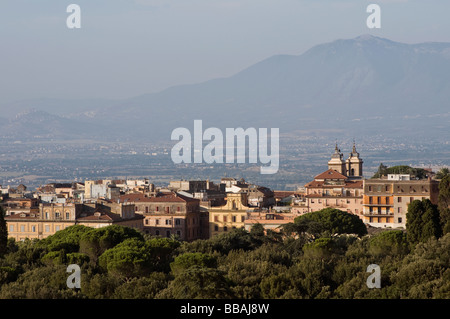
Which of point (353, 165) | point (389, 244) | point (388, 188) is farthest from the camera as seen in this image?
point (353, 165)

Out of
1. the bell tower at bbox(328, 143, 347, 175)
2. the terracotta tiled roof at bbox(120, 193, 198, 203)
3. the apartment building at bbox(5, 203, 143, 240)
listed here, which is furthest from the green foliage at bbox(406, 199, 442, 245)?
the bell tower at bbox(328, 143, 347, 175)

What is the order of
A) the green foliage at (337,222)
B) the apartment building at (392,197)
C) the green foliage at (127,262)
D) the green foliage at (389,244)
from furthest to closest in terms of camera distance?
the apartment building at (392,197) → the green foliage at (337,222) → the green foliage at (389,244) → the green foliage at (127,262)

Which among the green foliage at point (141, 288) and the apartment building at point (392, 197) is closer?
the green foliage at point (141, 288)

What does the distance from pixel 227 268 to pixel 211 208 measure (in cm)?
3880

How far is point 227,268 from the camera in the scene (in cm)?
4422

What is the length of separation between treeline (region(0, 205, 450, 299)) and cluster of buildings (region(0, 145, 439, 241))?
18215mm

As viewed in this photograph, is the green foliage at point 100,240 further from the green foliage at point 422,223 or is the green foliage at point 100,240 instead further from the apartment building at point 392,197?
the apartment building at point 392,197

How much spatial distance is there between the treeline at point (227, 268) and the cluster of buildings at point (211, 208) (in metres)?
18.2

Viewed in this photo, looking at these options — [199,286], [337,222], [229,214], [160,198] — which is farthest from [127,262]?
[160,198]

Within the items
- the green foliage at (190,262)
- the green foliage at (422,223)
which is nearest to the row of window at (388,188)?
the green foliage at (422,223)

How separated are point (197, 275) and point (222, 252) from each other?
16.2 m

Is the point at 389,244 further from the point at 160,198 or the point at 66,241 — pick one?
the point at 160,198

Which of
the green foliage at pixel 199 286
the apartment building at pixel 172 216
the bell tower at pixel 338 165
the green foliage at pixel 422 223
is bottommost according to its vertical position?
the apartment building at pixel 172 216

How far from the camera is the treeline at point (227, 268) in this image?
39.2 metres
